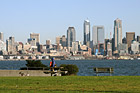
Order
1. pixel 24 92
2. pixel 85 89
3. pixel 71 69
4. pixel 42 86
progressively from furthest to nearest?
1. pixel 71 69
2. pixel 42 86
3. pixel 85 89
4. pixel 24 92

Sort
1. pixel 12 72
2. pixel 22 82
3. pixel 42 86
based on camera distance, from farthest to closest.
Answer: pixel 12 72
pixel 22 82
pixel 42 86

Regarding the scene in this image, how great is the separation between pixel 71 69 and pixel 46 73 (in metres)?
8.70

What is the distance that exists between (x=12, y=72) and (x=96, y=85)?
11.7 m

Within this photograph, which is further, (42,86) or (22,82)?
(22,82)

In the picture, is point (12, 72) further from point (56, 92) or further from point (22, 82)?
point (56, 92)

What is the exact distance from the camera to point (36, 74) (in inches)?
1318

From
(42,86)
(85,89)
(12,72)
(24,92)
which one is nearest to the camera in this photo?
(24,92)

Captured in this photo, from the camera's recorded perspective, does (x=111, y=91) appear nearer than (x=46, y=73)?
Yes

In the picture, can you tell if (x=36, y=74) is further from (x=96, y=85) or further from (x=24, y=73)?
(x=96, y=85)

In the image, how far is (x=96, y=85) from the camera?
21906mm

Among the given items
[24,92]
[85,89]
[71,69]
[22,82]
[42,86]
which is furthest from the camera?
[71,69]

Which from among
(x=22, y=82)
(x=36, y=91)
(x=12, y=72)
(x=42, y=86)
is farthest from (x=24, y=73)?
(x=36, y=91)

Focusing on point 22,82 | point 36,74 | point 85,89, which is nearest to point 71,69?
point 36,74

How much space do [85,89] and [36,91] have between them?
2.34 meters
